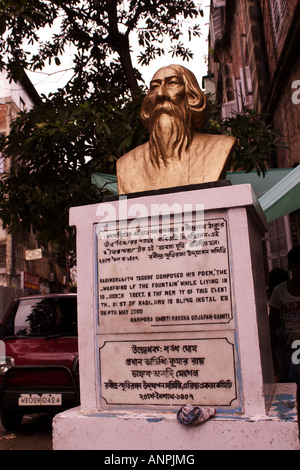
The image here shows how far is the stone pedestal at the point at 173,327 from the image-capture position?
2709 millimetres

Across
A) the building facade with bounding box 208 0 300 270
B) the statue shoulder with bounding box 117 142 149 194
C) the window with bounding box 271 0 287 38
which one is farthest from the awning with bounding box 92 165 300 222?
the window with bounding box 271 0 287 38

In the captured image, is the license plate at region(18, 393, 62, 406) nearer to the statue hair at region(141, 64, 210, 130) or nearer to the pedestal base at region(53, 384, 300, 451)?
the pedestal base at region(53, 384, 300, 451)

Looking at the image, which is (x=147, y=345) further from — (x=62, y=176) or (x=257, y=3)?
(x=257, y=3)

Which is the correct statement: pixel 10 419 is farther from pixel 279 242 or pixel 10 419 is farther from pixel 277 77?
pixel 277 77

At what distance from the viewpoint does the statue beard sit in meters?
3.59

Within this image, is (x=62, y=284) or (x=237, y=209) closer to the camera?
(x=237, y=209)

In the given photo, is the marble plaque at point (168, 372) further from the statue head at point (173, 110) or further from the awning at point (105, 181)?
the awning at point (105, 181)

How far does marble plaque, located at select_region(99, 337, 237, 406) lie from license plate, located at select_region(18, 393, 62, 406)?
8.84 ft

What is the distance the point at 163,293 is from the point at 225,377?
0.62m

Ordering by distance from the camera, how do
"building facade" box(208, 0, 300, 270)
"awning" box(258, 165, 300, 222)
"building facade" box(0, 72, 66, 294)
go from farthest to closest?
"building facade" box(0, 72, 66, 294) → "building facade" box(208, 0, 300, 270) → "awning" box(258, 165, 300, 222)

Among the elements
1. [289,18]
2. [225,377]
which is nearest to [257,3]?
[289,18]

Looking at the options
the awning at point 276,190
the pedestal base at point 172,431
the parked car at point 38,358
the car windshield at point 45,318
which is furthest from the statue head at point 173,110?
the car windshield at point 45,318

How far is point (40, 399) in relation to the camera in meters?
5.54

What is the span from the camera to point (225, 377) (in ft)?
9.08
